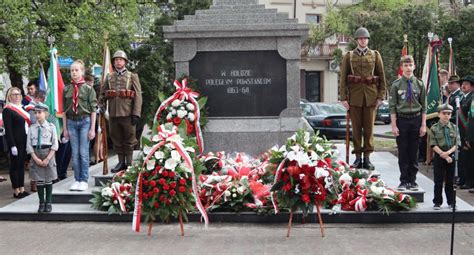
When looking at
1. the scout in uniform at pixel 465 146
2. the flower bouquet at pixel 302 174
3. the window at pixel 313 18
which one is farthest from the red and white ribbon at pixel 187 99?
the window at pixel 313 18

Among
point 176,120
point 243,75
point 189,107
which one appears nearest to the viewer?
point 176,120

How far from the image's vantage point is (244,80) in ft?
38.5

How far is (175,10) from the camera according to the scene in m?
26.0

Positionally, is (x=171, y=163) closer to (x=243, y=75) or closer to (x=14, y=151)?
(x=243, y=75)

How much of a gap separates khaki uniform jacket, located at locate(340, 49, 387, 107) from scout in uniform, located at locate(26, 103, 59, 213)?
4638 millimetres

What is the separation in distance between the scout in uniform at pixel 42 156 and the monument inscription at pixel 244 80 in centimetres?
339

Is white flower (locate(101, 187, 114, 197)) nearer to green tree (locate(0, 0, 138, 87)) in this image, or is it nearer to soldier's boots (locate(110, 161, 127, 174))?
soldier's boots (locate(110, 161, 127, 174))

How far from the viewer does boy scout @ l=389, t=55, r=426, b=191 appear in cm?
945

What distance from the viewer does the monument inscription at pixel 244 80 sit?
11.7m

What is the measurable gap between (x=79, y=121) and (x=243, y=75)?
320 cm

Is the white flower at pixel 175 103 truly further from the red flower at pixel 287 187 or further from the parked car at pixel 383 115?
the parked car at pixel 383 115

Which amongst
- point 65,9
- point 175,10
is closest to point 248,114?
point 65,9

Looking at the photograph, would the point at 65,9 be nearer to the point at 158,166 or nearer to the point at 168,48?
the point at 168,48

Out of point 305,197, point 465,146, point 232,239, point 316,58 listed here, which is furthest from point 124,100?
point 316,58
